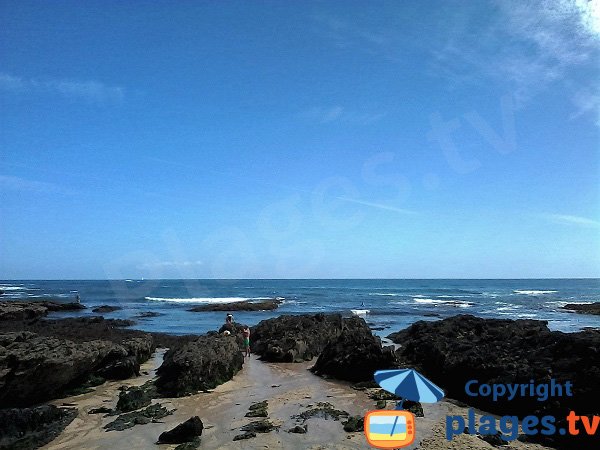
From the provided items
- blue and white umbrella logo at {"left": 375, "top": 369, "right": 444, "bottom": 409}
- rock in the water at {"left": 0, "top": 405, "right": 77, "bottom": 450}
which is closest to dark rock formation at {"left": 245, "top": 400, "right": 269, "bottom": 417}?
rock in the water at {"left": 0, "top": 405, "right": 77, "bottom": 450}

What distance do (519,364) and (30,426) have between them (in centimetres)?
1392

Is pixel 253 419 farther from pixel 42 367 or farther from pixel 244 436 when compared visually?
pixel 42 367

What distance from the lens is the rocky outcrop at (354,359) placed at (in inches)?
659

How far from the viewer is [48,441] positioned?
10.3m

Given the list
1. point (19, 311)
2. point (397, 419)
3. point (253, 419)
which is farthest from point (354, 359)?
point (19, 311)

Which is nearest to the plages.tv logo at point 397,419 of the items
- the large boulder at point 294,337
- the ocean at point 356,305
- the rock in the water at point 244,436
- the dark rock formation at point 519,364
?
the rock in the water at point 244,436

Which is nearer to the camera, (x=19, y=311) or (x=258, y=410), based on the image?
(x=258, y=410)

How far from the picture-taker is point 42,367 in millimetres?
12891

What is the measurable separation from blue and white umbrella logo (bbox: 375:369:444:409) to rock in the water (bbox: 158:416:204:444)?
16.2ft

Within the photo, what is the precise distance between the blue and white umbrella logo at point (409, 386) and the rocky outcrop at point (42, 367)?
33.7ft

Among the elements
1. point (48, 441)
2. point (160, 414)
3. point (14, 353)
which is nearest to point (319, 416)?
point (160, 414)

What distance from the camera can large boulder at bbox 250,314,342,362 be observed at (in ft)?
70.5

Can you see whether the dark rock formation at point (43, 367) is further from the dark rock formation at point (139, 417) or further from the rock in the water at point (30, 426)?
the dark rock formation at point (139, 417)

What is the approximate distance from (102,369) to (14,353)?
191 inches
